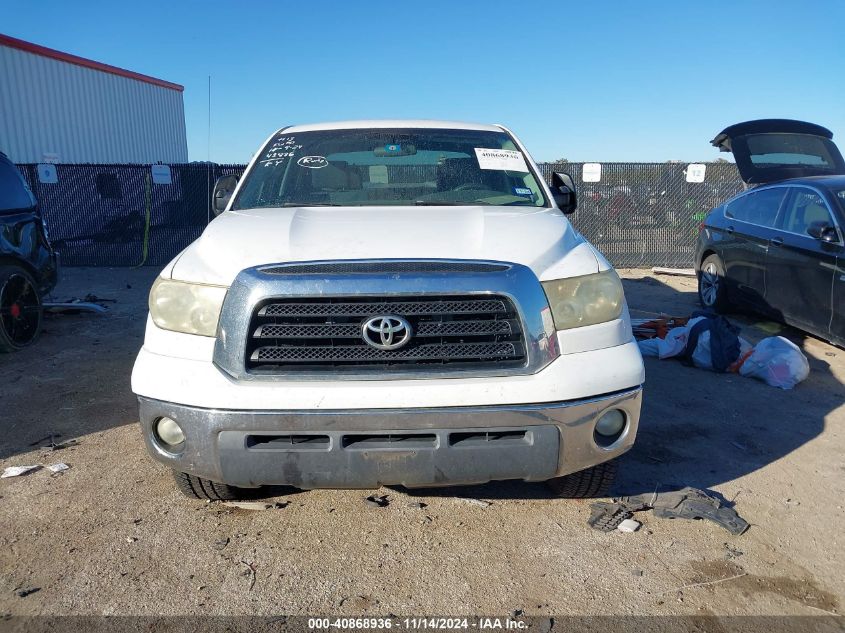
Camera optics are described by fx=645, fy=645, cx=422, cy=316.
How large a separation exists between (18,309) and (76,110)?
16.6m

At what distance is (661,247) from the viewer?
13.0m

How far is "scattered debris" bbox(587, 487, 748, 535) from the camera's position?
3.06 metres

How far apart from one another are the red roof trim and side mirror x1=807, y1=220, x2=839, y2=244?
19.7 meters

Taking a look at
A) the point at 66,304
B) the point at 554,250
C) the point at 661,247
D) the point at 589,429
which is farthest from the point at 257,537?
the point at 661,247

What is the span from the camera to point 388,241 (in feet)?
9.23

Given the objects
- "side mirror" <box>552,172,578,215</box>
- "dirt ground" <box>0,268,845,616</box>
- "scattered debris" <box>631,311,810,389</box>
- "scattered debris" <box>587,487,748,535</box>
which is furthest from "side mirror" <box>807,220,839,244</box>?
"scattered debris" <box>587,487,748,535</box>

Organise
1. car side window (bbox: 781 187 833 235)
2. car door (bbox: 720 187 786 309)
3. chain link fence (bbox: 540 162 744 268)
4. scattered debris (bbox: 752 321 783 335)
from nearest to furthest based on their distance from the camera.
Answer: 1. car side window (bbox: 781 187 833 235)
2. car door (bbox: 720 187 786 309)
3. scattered debris (bbox: 752 321 783 335)
4. chain link fence (bbox: 540 162 744 268)

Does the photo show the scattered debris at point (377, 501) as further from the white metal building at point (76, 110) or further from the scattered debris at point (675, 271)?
the white metal building at point (76, 110)

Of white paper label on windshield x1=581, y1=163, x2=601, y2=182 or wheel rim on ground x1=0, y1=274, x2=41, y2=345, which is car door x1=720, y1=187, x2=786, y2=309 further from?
wheel rim on ground x1=0, y1=274, x2=41, y2=345

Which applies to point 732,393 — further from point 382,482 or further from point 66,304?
point 66,304


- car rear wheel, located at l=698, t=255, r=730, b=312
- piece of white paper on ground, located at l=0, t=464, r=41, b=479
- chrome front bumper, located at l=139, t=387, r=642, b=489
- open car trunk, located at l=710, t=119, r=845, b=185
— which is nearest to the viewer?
chrome front bumper, located at l=139, t=387, r=642, b=489

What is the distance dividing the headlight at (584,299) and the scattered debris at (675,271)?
9676 millimetres

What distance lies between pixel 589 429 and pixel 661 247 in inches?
448

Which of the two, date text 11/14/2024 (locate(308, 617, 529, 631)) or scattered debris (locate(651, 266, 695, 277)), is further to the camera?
scattered debris (locate(651, 266, 695, 277))
